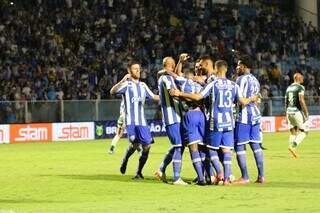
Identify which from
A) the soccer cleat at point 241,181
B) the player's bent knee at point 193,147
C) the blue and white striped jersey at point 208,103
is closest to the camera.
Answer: the player's bent knee at point 193,147

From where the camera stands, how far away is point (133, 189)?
48.0 ft

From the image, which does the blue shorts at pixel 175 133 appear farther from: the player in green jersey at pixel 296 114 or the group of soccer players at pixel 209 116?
the player in green jersey at pixel 296 114

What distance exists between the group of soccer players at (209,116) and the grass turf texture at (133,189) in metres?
0.59

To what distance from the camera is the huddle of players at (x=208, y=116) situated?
15.2m

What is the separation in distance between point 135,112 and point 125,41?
23.9m

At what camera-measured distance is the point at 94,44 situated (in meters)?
39.1

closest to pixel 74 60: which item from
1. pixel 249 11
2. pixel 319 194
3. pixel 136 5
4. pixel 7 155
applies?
pixel 136 5

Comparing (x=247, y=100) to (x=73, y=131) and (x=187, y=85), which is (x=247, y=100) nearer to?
(x=187, y=85)

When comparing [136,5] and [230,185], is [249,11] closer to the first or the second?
[136,5]

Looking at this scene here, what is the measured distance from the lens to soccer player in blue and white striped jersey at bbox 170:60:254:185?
49.7 feet

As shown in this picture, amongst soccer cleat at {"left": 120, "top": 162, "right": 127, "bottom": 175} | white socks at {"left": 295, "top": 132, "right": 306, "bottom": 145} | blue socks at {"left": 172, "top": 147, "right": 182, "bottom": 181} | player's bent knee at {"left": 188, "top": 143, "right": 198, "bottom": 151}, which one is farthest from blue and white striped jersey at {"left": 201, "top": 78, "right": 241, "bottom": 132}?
white socks at {"left": 295, "top": 132, "right": 306, "bottom": 145}

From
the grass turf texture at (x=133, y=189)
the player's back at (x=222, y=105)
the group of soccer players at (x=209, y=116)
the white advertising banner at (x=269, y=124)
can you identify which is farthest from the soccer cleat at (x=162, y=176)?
the white advertising banner at (x=269, y=124)

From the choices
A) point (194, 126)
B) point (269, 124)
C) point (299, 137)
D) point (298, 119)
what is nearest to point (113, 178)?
point (194, 126)

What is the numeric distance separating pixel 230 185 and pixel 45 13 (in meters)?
25.0
